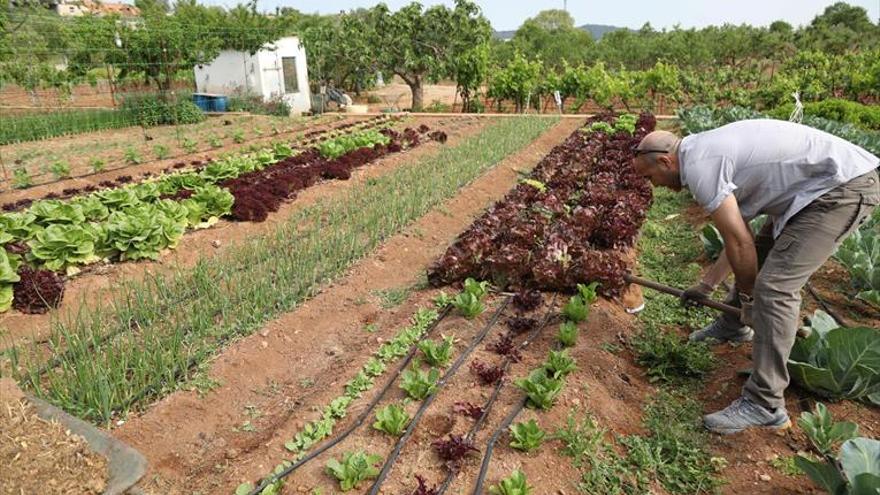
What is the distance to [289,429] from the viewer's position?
11.8 ft

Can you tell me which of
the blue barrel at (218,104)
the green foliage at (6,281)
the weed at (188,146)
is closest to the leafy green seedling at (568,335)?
the green foliage at (6,281)

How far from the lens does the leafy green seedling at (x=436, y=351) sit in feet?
13.4

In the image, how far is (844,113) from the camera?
13852 millimetres

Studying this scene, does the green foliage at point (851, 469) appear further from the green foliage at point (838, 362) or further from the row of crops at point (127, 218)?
the row of crops at point (127, 218)

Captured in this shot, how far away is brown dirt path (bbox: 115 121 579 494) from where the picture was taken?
3387 mm

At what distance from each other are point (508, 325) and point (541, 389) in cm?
116

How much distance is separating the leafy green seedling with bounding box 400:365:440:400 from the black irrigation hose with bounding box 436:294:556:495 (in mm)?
381

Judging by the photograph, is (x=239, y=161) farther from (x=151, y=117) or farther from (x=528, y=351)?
(x=151, y=117)

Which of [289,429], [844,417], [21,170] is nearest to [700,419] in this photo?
[844,417]

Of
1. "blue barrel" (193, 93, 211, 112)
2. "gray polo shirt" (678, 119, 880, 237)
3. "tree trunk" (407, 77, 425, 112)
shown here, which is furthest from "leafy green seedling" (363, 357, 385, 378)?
"tree trunk" (407, 77, 425, 112)

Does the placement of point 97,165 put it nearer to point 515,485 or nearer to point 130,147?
point 130,147

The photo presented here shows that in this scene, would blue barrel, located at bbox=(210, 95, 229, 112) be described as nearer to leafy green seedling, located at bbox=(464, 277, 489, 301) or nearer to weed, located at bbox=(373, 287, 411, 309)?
weed, located at bbox=(373, 287, 411, 309)

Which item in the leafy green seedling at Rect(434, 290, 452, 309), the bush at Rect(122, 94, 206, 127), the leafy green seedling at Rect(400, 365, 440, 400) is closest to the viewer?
the leafy green seedling at Rect(400, 365, 440, 400)

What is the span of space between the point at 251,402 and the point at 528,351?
2.08 metres
